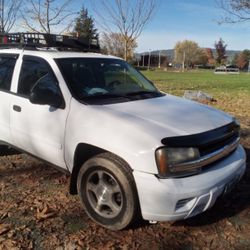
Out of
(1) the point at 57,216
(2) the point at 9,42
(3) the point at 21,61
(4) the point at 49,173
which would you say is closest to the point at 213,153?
(1) the point at 57,216

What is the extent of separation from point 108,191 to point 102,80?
148 cm

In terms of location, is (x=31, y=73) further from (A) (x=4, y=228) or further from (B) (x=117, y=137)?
(A) (x=4, y=228)

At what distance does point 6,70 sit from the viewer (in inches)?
204

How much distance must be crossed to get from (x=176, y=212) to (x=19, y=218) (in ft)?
5.43

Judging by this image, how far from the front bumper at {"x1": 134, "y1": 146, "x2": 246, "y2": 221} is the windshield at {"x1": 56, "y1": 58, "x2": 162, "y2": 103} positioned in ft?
4.15

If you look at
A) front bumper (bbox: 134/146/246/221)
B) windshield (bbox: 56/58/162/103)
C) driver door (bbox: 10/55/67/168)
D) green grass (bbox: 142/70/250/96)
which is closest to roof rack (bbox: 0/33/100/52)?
driver door (bbox: 10/55/67/168)

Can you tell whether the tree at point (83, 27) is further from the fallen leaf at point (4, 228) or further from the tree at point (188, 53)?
the tree at point (188, 53)

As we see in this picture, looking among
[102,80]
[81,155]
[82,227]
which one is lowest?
[82,227]

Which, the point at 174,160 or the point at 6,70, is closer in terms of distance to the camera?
the point at 174,160

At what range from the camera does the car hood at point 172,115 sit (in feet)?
11.4

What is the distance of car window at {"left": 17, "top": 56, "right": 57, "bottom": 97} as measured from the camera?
452 cm

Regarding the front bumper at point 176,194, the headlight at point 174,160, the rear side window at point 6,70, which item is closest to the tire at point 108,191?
the front bumper at point 176,194

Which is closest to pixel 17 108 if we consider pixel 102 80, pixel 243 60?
pixel 102 80

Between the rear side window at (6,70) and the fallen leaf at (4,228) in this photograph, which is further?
the rear side window at (6,70)
